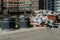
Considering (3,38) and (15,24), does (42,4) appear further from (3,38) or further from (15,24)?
(3,38)

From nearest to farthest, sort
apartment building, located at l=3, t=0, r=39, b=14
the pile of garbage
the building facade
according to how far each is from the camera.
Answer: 1. the pile of garbage
2. apartment building, located at l=3, t=0, r=39, b=14
3. the building facade

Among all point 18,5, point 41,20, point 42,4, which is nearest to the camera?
point 41,20

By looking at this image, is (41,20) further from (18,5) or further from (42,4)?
(42,4)

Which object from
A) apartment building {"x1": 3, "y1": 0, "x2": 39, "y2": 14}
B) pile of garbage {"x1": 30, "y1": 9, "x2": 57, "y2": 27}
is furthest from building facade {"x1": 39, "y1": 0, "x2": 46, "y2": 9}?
pile of garbage {"x1": 30, "y1": 9, "x2": 57, "y2": 27}

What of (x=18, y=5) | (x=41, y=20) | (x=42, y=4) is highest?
(x=41, y=20)

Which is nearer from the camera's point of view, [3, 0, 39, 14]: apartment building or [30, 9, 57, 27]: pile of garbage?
[30, 9, 57, 27]: pile of garbage

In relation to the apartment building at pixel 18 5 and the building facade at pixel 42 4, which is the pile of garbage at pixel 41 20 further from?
the building facade at pixel 42 4

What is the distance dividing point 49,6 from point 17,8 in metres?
8.32

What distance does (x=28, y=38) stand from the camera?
11.8 meters

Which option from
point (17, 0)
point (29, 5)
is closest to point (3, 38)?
point (29, 5)

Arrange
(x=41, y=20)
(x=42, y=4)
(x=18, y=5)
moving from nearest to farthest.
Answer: (x=41, y=20), (x=18, y=5), (x=42, y=4)

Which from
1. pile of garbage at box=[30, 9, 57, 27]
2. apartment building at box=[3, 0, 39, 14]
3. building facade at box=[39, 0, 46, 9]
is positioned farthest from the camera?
building facade at box=[39, 0, 46, 9]

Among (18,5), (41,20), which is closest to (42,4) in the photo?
(18,5)

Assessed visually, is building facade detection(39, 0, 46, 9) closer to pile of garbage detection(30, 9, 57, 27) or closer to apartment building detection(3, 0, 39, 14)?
apartment building detection(3, 0, 39, 14)
